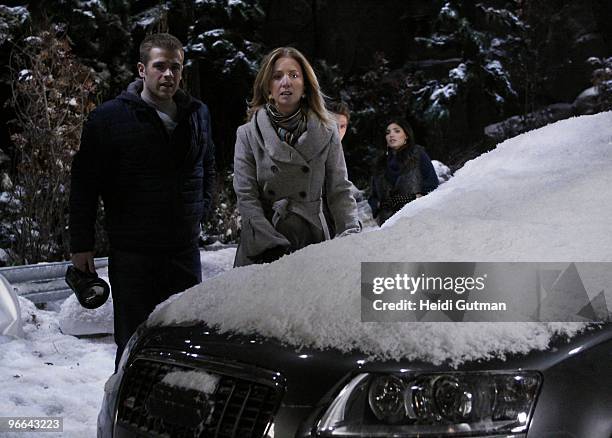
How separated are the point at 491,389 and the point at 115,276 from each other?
2296 mm

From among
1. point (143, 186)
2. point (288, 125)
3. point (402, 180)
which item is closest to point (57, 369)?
point (143, 186)

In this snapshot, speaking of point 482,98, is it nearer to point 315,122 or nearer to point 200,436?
point 315,122

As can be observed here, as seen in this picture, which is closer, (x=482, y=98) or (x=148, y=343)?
(x=148, y=343)

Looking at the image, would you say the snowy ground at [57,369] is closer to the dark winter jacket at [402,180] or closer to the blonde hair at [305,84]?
the blonde hair at [305,84]

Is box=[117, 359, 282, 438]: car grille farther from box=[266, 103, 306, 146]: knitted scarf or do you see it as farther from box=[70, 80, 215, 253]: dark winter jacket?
box=[266, 103, 306, 146]: knitted scarf

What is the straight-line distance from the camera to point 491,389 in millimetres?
1529

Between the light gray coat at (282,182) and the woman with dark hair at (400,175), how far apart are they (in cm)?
233

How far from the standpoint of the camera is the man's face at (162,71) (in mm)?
3361

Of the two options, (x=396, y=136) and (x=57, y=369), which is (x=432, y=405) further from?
(x=396, y=136)

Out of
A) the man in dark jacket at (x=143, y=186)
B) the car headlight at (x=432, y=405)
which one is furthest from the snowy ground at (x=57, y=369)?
the car headlight at (x=432, y=405)

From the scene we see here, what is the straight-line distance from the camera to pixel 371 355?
1595 mm

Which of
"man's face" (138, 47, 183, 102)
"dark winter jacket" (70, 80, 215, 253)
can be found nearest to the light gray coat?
"dark winter jacket" (70, 80, 215, 253)

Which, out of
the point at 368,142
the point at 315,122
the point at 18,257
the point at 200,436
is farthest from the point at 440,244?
the point at 368,142

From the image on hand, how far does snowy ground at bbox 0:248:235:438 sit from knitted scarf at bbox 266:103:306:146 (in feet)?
5.43
